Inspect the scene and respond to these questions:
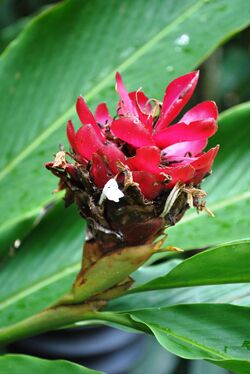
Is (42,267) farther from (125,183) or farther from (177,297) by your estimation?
(125,183)

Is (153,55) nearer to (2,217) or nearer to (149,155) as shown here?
(2,217)

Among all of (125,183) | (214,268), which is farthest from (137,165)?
(214,268)

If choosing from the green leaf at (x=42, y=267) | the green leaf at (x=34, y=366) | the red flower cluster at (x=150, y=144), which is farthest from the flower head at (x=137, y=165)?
the green leaf at (x=42, y=267)

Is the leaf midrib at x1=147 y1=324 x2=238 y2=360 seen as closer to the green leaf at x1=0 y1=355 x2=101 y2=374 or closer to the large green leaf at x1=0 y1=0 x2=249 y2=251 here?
the green leaf at x1=0 y1=355 x2=101 y2=374

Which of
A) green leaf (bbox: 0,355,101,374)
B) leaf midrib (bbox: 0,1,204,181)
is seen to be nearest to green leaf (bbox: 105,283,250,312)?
green leaf (bbox: 0,355,101,374)

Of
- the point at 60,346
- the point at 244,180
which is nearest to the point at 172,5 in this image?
the point at 244,180

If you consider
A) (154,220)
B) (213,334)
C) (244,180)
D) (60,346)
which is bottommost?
(60,346)

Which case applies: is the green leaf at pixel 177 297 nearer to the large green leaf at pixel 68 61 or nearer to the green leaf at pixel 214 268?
the green leaf at pixel 214 268
